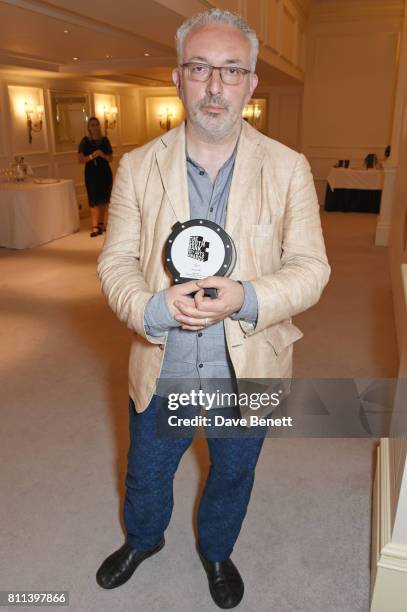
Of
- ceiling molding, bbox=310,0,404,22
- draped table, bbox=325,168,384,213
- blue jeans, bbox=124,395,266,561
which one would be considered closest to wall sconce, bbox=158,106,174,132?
ceiling molding, bbox=310,0,404,22

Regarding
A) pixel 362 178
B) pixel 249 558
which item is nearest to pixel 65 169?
pixel 362 178

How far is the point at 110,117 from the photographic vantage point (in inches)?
426

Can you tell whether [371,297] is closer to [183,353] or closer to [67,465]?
[67,465]

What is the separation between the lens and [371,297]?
4.94 m

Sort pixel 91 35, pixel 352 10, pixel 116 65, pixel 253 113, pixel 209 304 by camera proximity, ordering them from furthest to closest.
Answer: pixel 253 113 < pixel 352 10 < pixel 116 65 < pixel 91 35 < pixel 209 304

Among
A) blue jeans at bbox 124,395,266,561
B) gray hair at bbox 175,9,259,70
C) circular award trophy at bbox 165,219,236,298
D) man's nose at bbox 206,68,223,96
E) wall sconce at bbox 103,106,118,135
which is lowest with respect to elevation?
blue jeans at bbox 124,395,266,561

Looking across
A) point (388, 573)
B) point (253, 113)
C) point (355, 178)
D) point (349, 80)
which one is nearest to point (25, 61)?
point (253, 113)

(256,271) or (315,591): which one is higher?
(256,271)

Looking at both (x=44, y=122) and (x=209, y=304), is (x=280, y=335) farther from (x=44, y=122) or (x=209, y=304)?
(x=44, y=122)

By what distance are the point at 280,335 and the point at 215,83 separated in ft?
2.28

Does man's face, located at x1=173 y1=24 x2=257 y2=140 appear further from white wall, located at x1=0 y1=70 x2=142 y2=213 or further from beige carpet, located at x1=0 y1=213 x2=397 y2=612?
white wall, located at x1=0 y1=70 x2=142 y2=213

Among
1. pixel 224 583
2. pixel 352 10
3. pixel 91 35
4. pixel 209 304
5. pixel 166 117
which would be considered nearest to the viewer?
pixel 209 304

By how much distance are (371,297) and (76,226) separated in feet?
15.8

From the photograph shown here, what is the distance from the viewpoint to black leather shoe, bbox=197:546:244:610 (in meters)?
1.73
